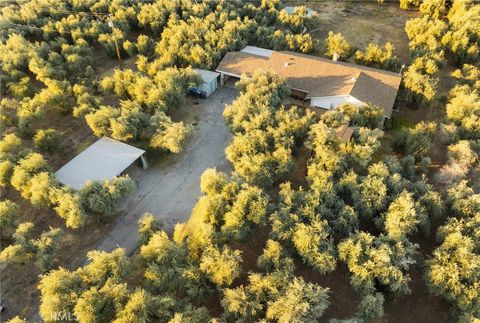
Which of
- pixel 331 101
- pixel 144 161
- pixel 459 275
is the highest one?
pixel 331 101

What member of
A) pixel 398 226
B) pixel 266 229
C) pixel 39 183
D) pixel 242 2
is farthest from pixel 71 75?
pixel 398 226

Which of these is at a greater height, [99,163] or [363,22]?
[363,22]

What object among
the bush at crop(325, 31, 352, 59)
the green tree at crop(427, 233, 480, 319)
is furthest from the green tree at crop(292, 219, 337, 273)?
the bush at crop(325, 31, 352, 59)

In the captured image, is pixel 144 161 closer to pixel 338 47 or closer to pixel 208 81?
pixel 208 81

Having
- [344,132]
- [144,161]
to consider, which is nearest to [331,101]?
[344,132]

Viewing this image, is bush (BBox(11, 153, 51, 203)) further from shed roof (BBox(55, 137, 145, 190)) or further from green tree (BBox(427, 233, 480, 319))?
green tree (BBox(427, 233, 480, 319))

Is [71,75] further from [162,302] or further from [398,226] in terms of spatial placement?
[398,226]

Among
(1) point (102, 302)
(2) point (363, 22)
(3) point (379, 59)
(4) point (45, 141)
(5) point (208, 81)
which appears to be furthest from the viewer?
(2) point (363, 22)
